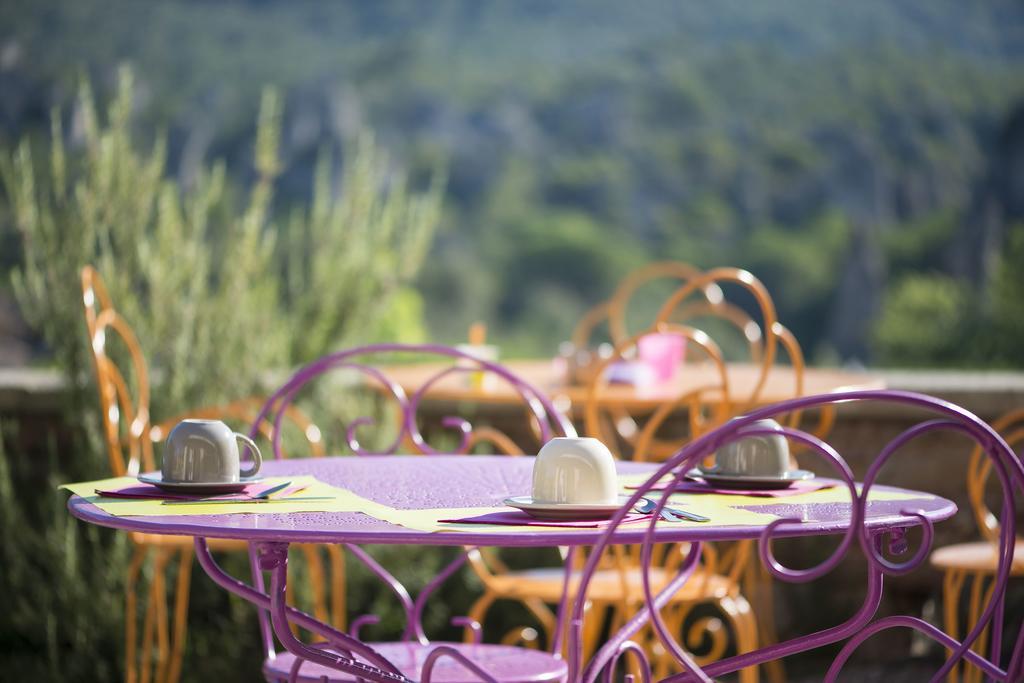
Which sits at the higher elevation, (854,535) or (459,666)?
(854,535)

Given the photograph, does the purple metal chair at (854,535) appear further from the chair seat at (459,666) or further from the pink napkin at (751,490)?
the chair seat at (459,666)

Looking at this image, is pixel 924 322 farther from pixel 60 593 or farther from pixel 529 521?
pixel 529 521

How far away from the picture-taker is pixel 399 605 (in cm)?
340

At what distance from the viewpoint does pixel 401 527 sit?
1228 mm

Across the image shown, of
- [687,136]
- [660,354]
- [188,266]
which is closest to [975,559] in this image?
[660,354]

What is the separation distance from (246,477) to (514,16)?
25.1m

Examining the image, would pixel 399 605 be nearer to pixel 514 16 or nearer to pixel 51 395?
pixel 51 395

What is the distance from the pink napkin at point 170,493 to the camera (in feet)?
4.62

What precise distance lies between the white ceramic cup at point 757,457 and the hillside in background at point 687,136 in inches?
872

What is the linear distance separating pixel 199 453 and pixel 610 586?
1.05 metres

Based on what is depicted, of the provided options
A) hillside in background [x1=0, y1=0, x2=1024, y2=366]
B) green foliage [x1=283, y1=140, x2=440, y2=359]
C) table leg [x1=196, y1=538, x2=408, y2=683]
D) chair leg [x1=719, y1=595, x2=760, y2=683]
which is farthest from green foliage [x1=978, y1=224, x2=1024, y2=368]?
table leg [x1=196, y1=538, x2=408, y2=683]

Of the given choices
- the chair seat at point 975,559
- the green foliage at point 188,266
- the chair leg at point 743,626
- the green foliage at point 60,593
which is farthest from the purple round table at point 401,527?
the green foliage at point 188,266

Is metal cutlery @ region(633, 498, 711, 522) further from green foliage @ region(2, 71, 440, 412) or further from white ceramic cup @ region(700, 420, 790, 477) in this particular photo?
green foliage @ region(2, 71, 440, 412)

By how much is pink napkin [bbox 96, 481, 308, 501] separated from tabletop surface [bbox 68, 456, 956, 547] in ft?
0.15
